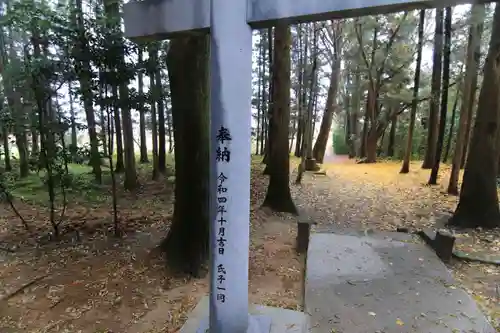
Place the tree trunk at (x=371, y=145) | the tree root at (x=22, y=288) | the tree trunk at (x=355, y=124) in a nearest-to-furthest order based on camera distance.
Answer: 1. the tree root at (x=22, y=288)
2. the tree trunk at (x=371, y=145)
3. the tree trunk at (x=355, y=124)

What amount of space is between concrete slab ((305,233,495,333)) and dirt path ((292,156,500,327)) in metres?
0.44

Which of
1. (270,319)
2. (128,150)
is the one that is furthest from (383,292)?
(128,150)

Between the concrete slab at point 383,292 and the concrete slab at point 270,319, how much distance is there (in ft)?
0.54

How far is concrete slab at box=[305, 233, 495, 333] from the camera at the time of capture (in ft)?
10.2

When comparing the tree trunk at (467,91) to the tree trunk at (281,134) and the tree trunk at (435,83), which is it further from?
the tree trunk at (281,134)

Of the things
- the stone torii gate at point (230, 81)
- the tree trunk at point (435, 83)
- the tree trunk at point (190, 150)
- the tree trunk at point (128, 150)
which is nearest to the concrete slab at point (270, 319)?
the stone torii gate at point (230, 81)

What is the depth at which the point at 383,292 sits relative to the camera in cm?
367

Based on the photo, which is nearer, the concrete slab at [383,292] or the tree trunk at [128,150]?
the concrete slab at [383,292]

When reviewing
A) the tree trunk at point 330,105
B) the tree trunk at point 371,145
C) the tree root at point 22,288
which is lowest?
the tree root at point 22,288

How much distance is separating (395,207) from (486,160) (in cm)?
265

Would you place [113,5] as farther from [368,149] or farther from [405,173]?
[368,149]

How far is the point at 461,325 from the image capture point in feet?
10.1

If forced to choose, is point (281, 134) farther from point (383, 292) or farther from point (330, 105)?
point (330, 105)

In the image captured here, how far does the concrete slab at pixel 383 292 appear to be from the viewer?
10.2 feet
